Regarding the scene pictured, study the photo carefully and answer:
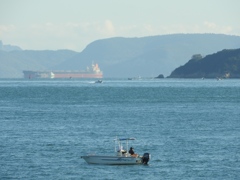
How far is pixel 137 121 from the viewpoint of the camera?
94625 millimetres

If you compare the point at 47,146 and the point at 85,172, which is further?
the point at 47,146

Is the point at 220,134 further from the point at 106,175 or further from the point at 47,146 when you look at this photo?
the point at 106,175

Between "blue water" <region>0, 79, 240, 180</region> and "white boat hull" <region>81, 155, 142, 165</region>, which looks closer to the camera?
"blue water" <region>0, 79, 240, 180</region>

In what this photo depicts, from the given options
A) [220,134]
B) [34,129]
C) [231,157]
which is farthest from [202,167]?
[34,129]

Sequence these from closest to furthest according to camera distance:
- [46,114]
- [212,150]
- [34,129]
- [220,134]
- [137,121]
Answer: [212,150] → [220,134] → [34,129] → [137,121] → [46,114]

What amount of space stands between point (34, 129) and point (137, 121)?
14831mm

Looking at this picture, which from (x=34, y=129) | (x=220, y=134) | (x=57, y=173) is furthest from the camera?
(x=34, y=129)

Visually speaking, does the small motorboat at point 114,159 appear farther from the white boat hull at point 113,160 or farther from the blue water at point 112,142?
the blue water at point 112,142

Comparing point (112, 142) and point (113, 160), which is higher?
point (112, 142)

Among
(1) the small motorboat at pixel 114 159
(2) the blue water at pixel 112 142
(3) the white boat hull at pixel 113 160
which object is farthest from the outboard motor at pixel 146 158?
(2) the blue water at pixel 112 142

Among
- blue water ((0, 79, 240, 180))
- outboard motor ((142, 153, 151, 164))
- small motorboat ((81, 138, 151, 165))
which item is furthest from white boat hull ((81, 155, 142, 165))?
blue water ((0, 79, 240, 180))

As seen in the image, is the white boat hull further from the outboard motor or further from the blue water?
the blue water

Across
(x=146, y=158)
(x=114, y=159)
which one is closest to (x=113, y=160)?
(x=114, y=159)

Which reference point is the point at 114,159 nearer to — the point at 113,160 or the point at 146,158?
the point at 113,160
